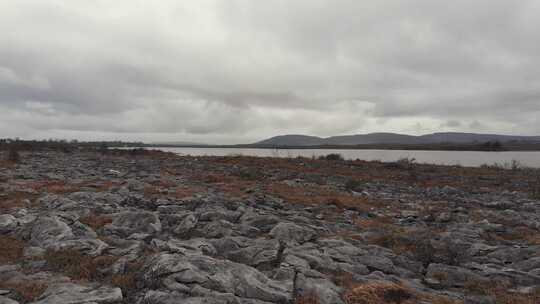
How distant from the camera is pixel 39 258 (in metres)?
7.14

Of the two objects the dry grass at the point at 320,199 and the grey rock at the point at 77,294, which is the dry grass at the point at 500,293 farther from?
the dry grass at the point at 320,199

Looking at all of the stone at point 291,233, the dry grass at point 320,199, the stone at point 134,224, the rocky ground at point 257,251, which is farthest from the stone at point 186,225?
the dry grass at point 320,199

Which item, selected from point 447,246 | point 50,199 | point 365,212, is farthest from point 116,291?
point 365,212

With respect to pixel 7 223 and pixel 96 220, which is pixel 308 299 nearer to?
pixel 96 220

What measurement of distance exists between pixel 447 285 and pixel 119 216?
31.4 ft

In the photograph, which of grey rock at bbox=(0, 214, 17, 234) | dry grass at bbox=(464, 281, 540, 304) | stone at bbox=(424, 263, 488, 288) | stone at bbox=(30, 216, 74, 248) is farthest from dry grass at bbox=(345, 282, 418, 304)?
grey rock at bbox=(0, 214, 17, 234)

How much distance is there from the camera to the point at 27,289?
5680mm

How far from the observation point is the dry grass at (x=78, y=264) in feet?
21.0

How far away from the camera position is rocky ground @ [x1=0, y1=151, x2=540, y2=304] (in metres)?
5.80

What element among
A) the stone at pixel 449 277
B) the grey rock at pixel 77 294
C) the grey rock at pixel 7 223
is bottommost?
the stone at pixel 449 277

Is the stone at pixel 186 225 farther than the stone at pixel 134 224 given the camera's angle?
Yes

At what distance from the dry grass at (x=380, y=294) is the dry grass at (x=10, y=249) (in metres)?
7.30

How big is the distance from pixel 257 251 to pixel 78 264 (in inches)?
155

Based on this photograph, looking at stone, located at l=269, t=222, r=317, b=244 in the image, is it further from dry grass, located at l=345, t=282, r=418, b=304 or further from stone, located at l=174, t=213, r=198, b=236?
dry grass, located at l=345, t=282, r=418, b=304
